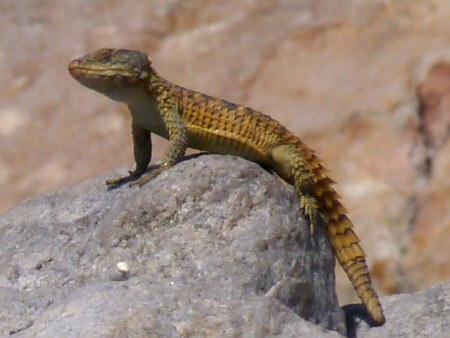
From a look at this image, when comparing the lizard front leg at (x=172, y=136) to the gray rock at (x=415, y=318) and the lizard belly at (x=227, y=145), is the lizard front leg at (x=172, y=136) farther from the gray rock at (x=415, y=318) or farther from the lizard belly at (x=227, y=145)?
the gray rock at (x=415, y=318)

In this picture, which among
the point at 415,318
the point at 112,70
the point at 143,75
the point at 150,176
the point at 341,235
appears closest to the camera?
the point at 150,176

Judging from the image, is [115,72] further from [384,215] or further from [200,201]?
[384,215]

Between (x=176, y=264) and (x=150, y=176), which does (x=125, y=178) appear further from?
(x=176, y=264)

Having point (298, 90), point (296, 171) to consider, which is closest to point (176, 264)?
point (296, 171)

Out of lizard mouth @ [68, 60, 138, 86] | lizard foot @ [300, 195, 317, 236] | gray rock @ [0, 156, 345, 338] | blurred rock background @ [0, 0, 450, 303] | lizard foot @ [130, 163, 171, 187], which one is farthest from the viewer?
blurred rock background @ [0, 0, 450, 303]

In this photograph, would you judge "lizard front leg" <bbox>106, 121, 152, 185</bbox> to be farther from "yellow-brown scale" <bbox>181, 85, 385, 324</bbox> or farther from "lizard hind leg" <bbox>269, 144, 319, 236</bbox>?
"lizard hind leg" <bbox>269, 144, 319, 236</bbox>

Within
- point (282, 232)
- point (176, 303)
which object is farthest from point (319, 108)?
point (176, 303)

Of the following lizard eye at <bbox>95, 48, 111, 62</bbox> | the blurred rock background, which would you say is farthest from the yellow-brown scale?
the blurred rock background
